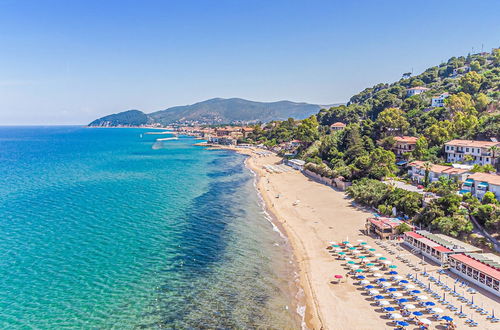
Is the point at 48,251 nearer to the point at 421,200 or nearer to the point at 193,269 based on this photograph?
the point at 193,269

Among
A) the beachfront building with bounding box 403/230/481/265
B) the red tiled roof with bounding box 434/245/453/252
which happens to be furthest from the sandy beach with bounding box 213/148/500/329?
the red tiled roof with bounding box 434/245/453/252

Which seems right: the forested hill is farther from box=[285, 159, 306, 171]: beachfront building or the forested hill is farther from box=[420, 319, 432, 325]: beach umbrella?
box=[420, 319, 432, 325]: beach umbrella

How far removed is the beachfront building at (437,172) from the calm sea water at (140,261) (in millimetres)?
26199

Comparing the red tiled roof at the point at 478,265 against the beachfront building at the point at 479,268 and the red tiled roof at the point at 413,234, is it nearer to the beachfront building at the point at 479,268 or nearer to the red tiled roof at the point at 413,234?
the beachfront building at the point at 479,268

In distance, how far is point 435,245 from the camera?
28094 millimetres

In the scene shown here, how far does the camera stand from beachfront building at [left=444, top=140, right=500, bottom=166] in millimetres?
47125

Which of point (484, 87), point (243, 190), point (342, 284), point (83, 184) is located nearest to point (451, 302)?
point (342, 284)

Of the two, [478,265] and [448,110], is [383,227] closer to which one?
[478,265]

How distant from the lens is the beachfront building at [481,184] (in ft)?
117

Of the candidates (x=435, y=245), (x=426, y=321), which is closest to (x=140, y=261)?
(x=426, y=321)

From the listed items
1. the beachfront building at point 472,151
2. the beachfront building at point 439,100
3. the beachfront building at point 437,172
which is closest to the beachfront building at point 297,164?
the beachfront building at point 437,172

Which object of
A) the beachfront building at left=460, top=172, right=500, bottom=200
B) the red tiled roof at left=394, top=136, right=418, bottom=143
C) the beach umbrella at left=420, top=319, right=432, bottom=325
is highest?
the red tiled roof at left=394, top=136, right=418, bottom=143

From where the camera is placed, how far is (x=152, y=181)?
213 ft

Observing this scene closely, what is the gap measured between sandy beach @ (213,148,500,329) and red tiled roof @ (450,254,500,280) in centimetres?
178
